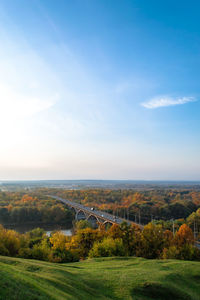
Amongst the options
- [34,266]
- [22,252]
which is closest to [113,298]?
[34,266]

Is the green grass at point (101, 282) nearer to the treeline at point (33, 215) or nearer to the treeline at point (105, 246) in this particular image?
the treeline at point (105, 246)

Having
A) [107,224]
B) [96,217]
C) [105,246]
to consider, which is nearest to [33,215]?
[96,217]

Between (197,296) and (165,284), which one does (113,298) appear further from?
(197,296)

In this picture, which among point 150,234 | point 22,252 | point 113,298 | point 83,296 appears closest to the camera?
point 83,296

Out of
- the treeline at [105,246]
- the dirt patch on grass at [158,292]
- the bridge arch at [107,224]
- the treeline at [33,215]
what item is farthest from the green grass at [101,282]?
the treeline at [33,215]

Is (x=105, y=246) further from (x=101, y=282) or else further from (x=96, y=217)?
(x=96, y=217)
